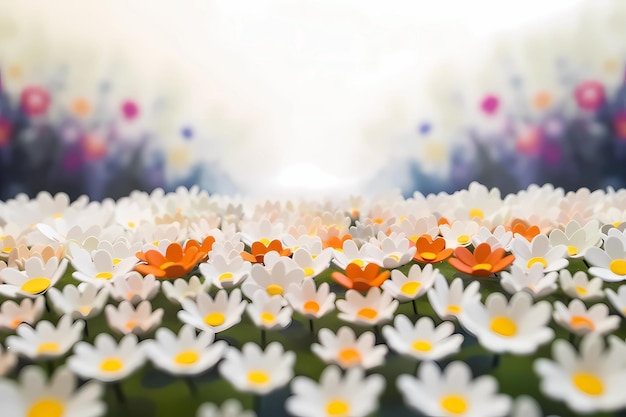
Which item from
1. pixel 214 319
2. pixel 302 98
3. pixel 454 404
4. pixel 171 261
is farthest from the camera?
pixel 302 98

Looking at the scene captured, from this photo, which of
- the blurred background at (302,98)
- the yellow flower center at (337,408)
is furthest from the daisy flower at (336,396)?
the blurred background at (302,98)

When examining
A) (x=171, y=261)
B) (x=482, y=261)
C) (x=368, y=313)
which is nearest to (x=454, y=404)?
(x=368, y=313)

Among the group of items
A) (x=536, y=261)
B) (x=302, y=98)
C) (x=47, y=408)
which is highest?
(x=302, y=98)

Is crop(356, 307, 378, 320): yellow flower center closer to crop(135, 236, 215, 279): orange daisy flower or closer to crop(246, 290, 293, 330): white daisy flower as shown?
crop(246, 290, 293, 330): white daisy flower

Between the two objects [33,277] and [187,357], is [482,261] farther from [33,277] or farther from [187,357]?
[33,277]

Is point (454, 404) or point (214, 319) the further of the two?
point (214, 319)

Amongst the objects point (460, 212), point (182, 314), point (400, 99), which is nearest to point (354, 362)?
point (182, 314)

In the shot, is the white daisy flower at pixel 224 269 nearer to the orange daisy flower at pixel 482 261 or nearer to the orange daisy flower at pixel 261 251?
the orange daisy flower at pixel 261 251

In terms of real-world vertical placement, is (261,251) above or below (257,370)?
above
